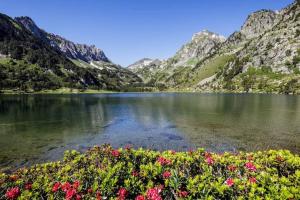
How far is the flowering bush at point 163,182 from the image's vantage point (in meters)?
10.1

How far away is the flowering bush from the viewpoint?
10109 mm

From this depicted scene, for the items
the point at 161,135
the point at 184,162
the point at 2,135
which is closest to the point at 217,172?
the point at 184,162

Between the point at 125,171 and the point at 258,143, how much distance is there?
120 feet

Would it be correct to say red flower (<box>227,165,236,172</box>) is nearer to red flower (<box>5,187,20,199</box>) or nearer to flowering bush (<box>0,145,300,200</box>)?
flowering bush (<box>0,145,300,200</box>)

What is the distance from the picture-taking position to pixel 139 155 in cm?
1659

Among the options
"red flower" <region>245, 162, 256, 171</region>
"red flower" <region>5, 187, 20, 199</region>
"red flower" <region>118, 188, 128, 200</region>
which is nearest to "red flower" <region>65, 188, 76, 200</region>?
"red flower" <region>118, 188, 128, 200</region>

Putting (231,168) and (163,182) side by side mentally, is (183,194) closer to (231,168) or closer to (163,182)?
(163,182)

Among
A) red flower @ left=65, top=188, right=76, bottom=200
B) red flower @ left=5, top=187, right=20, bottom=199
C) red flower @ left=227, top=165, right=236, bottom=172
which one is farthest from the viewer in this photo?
red flower @ left=227, top=165, right=236, bottom=172

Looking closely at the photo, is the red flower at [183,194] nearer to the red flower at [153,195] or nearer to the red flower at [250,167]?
the red flower at [153,195]

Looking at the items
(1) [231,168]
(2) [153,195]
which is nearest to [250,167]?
(1) [231,168]

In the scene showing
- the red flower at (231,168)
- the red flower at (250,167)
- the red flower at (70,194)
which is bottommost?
the red flower at (231,168)

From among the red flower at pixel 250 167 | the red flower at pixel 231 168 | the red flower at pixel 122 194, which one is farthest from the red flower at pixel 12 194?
the red flower at pixel 250 167

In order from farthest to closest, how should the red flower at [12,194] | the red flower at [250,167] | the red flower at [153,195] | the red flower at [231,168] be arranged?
the red flower at [231,168] → the red flower at [250,167] → the red flower at [12,194] → the red flower at [153,195]

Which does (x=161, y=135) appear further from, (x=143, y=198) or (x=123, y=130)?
(x=143, y=198)
